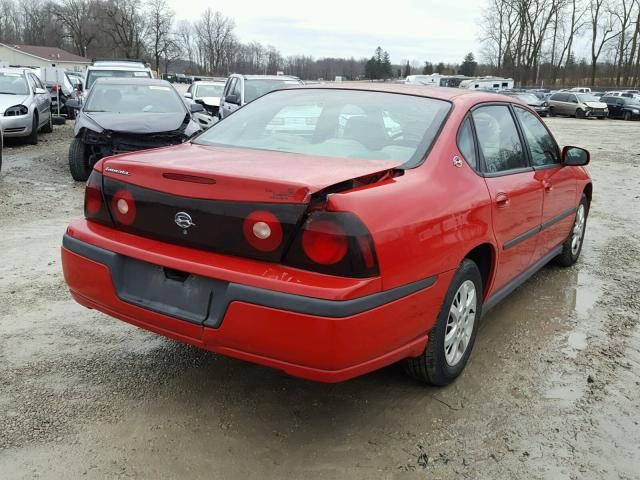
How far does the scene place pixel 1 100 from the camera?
11312 mm

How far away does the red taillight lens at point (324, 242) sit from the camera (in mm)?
2176

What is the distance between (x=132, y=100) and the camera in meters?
9.12

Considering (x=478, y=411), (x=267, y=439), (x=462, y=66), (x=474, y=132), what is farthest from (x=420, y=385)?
(x=462, y=66)

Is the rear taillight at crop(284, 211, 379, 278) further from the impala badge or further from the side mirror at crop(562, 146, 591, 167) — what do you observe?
the side mirror at crop(562, 146, 591, 167)

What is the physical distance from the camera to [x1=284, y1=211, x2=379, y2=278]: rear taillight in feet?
7.13

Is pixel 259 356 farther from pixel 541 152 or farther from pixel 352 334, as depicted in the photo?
pixel 541 152

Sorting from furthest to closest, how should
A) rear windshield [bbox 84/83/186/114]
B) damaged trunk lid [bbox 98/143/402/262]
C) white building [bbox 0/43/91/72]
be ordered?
white building [bbox 0/43/91/72] < rear windshield [bbox 84/83/186/114] < damaged trunk lid [bbox 98/143/402/262]

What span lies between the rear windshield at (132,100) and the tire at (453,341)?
22.9ft

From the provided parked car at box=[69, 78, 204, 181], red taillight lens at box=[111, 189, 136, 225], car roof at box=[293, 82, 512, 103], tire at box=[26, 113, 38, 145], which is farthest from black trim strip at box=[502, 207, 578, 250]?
tire at box=[26, 113, 38, 145]

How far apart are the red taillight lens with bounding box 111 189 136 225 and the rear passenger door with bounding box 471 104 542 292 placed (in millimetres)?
1844

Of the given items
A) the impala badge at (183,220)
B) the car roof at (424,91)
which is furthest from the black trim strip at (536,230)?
the impala badge at (183,220)

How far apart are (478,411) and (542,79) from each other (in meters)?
82.4

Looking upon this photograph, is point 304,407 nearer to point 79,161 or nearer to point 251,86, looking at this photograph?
point 79,161

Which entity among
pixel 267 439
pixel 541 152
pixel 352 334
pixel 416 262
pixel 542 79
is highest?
pixel 542 79
